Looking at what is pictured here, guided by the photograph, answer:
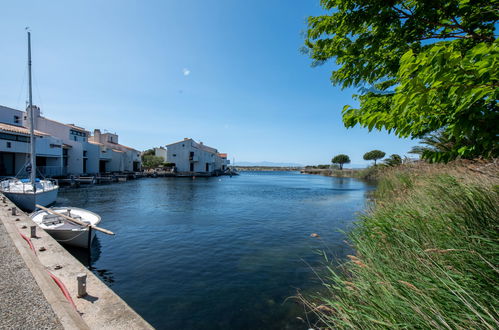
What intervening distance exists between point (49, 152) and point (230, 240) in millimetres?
37560

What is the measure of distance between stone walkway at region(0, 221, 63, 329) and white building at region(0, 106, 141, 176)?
102 feet

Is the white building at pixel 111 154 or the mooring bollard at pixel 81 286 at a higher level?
the white building at pixel 111 154

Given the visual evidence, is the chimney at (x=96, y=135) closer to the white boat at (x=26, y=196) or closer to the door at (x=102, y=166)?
the door at (x=102, y=166)

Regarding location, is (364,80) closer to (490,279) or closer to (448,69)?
(448,69)

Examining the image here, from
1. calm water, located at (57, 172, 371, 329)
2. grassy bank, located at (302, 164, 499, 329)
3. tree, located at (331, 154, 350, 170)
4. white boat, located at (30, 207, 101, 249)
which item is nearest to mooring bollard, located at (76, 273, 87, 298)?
calm water, located at (57, 172, 371, 329)

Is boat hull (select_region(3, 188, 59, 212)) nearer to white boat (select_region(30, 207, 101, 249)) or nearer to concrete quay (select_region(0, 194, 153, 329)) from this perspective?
white boat (select_region(30, 207, 101, 249))

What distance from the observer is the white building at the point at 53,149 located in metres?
30.6

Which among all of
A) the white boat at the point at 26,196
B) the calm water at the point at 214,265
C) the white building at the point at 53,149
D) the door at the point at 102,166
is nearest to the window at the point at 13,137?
the white building at the point at 53,149

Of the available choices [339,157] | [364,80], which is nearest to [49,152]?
[364,80]

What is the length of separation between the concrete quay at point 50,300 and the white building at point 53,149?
1197 inches

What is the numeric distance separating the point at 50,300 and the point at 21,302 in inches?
19.2

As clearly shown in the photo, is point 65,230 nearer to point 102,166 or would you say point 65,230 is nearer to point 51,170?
point 51,170

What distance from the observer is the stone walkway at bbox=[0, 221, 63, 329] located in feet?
11.4

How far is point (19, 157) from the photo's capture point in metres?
32.3
